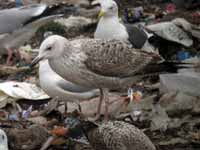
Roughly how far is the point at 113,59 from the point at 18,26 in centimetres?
290

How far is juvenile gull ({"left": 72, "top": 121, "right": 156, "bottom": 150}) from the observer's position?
5.02 meters

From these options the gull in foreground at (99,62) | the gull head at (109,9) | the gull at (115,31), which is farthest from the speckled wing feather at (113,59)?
the gull head at (109,9)

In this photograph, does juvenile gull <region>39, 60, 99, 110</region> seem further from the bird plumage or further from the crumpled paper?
the crumpled paper

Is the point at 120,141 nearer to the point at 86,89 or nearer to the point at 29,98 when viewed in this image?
the point at 86,89

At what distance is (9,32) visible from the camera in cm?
853

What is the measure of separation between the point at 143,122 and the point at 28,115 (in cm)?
115

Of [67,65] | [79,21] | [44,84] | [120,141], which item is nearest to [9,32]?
[79,21]

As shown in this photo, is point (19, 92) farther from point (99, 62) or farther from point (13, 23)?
point (13, 23)

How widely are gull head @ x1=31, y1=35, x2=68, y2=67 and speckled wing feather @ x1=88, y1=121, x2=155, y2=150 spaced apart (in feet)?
2.79

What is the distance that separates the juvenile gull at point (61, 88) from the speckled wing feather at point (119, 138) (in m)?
1.11

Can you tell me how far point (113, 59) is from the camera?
6000 mm

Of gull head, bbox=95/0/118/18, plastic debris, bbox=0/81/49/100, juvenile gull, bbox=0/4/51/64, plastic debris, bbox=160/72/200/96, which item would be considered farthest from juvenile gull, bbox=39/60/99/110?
juvenile gull, bbox=0/4/51/64

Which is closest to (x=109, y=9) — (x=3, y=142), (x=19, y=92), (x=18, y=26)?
(x=18, y=26)

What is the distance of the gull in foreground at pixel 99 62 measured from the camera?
5.67m
